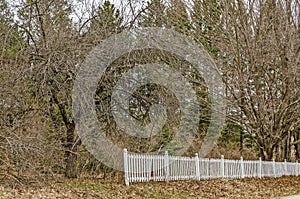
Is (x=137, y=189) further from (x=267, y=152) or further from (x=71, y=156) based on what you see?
(x=267, y=152)

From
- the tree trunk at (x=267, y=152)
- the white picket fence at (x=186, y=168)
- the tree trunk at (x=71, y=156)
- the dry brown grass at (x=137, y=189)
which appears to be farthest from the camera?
the tree trunk at (x=267, y=152)

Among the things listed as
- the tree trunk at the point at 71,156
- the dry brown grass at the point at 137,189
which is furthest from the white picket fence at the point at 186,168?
the tree trunk at the point at 71,156

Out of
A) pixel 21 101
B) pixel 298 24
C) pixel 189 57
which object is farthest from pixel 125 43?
pixel 298 24

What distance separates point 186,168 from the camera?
505 inches

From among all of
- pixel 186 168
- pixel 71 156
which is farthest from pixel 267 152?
pixel 71 156

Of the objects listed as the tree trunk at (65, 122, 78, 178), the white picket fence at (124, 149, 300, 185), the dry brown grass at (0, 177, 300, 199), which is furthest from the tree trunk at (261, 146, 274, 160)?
the tree trunk at (65, 122, 78, 178)

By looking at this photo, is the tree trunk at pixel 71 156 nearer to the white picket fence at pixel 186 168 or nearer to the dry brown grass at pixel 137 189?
the dry brown grass at pixel 137 189

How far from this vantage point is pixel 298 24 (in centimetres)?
1566

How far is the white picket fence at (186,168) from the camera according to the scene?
1073cm

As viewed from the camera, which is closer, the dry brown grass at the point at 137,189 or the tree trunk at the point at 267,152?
the dry brown grass at the point at 137,189

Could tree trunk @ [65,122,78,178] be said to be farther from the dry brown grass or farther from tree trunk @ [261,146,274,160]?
tree trunk @ [261,146,274,160]

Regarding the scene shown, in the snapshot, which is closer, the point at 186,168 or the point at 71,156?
the point at 71,156

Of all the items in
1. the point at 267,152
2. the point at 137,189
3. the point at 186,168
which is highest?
the point at 267,152

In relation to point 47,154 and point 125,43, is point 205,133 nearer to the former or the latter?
point 125,43
